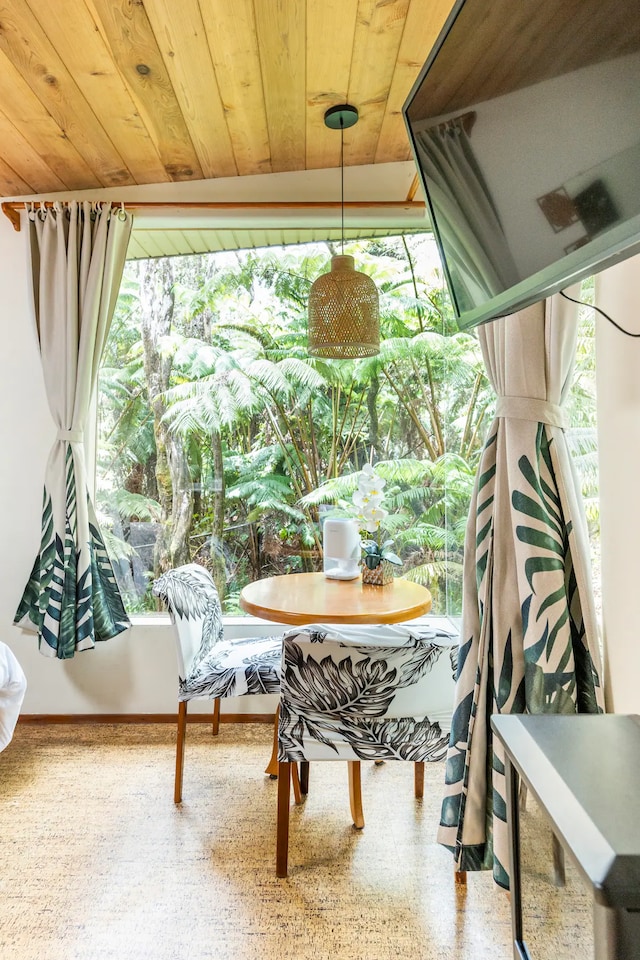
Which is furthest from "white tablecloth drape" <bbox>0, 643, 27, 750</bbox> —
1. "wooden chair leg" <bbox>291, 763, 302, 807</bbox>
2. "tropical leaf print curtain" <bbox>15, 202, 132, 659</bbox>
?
"wooden chair leg" <bbox>291, 763, 302, 807</bbox>

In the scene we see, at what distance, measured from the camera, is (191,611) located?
2.25 metres

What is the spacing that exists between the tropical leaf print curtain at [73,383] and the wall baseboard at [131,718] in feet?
1.43

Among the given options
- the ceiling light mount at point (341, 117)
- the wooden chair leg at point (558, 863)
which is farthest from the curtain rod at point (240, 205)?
the wooden chair leg at point (558, 863)

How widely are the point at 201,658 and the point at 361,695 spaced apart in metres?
0.86

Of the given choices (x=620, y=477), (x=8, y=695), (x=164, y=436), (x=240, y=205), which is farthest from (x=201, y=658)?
(x=240, y=205)

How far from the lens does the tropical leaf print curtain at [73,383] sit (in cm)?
267

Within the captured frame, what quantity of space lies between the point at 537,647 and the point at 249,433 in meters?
1.84

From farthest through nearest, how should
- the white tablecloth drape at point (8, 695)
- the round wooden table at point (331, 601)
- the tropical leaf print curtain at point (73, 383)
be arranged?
the tropical leaf print curtain at point (73, 383) → the white tablecloth drape at point (8, 695) → the round wooden table at point (331, 601)

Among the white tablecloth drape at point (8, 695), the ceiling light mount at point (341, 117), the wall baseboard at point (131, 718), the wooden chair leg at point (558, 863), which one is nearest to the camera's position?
the wooden chair leg at point (558, 863)

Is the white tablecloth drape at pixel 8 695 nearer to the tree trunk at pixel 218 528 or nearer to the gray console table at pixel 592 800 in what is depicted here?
the tree trunk at pixel 218 528

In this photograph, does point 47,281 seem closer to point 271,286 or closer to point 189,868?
point 271,286

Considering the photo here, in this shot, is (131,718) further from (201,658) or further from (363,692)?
(363,692)

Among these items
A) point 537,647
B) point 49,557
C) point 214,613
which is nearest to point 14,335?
point 49,557

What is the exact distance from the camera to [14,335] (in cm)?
287
